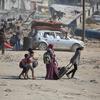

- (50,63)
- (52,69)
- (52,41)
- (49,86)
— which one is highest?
(50,63)

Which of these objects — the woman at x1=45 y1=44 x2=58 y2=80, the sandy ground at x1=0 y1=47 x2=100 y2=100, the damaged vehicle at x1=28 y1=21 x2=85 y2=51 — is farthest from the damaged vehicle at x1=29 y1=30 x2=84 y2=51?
the woman at x1=45 y1=44 x2=58 y2=80

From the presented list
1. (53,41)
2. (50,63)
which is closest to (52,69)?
(50,63)

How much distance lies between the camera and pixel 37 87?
16.9 meters

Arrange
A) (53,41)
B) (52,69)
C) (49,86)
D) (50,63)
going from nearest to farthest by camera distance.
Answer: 1. (49,86)
2. (50,63)
3. (52,69)
4. (53,41)

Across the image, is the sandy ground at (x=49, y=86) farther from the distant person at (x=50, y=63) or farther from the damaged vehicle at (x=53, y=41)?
the damaged vehicle at (x=53, y=41)

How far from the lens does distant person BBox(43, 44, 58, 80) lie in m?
19.6

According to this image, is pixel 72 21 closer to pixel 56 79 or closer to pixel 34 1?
pixel 34 1

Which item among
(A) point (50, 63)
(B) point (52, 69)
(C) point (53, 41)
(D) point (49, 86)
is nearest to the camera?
(D) point (49, 86)

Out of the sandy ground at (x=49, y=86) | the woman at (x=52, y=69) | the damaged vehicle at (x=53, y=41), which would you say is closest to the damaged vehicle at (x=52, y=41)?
the damaged vehicle at (x=53, y=41)

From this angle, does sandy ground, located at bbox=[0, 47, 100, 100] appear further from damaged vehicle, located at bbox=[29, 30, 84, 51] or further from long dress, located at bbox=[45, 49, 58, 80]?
damaged vehicle, located at bbox=[29, 30, 84, 51]

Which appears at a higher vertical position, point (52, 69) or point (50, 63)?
point (50, 63)

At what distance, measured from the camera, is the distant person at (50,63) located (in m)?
19.6

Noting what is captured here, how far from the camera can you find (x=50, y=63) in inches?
776

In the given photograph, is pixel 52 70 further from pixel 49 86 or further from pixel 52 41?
pixel 52 41
